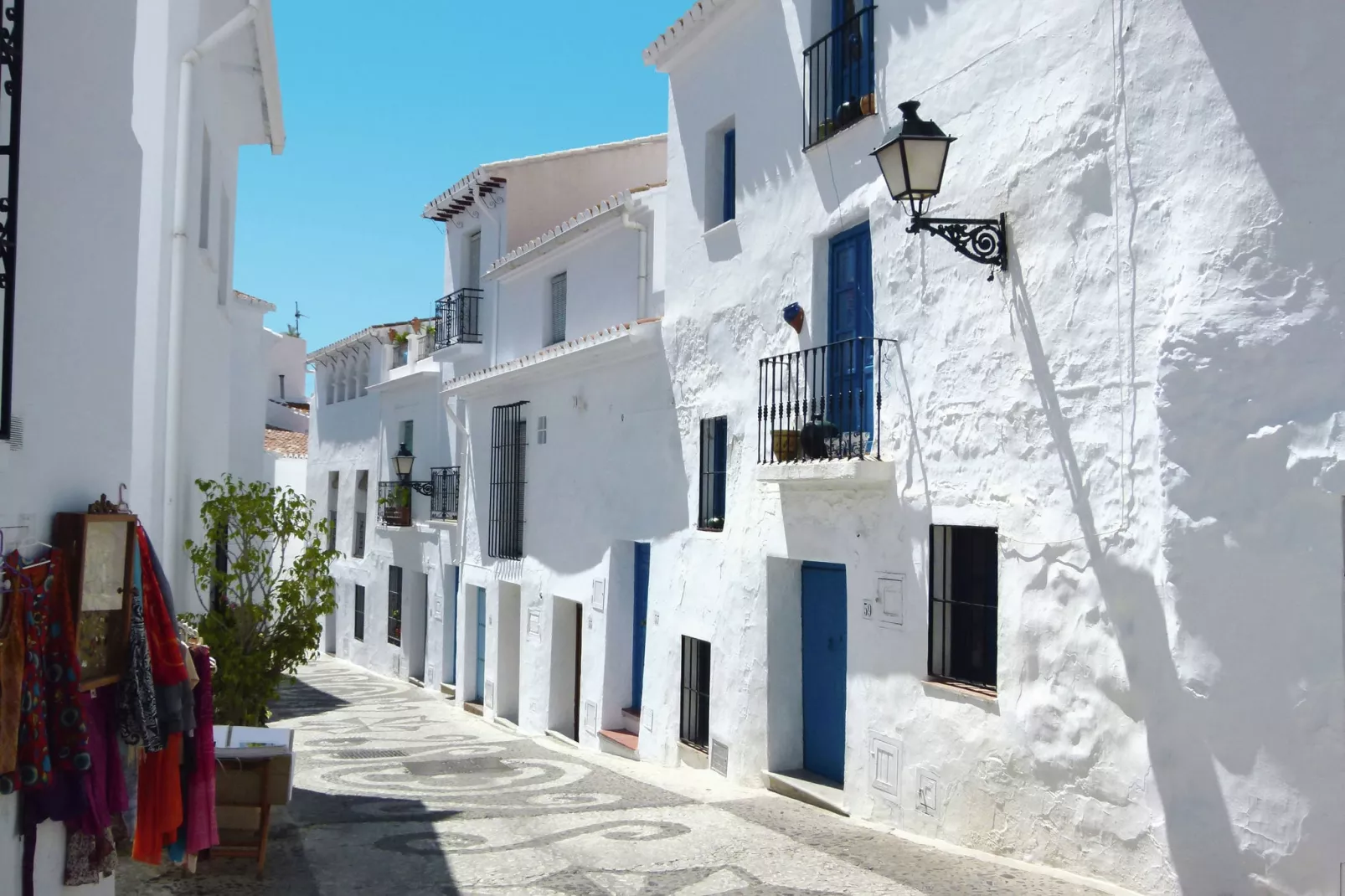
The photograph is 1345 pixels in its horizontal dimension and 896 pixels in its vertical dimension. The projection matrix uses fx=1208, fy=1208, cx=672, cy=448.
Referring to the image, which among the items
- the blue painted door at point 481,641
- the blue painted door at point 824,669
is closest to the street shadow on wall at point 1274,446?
the blue painted door at point 824,669

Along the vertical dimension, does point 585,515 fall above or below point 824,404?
below

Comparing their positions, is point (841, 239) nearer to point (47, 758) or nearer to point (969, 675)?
point (969, 675)

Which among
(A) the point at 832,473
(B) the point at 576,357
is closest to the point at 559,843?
(A) the point at 832,473

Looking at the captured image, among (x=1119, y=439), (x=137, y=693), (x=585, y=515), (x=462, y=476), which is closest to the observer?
(x=137, y=693)

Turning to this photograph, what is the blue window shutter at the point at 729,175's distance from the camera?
11578mm

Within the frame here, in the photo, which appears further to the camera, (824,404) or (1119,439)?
(824,404)

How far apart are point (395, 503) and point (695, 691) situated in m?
11.7

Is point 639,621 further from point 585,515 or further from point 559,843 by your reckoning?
point 559,843

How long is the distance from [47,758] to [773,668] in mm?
6702

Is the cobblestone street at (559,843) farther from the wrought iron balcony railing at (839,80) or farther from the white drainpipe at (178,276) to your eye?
the wrought iron balcony railing at (839,80)

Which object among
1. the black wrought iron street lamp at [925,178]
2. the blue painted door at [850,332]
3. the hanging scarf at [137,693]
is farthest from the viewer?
the blue painted door at [850,332]

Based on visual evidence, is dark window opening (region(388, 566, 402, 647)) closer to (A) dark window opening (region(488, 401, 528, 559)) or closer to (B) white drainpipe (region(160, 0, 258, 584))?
(A) dark window opening (region(488, 401, 528, 559))

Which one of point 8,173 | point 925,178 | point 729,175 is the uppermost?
point 729,175

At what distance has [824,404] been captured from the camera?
916cm
